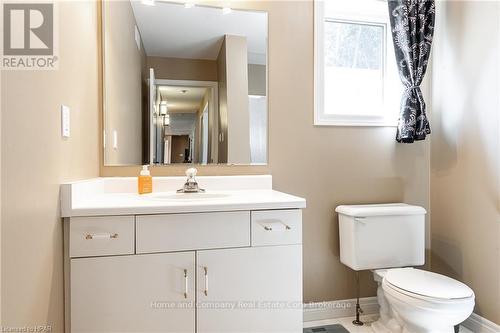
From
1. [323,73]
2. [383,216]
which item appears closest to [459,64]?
[323,73]

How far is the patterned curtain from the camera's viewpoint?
2.02 metres

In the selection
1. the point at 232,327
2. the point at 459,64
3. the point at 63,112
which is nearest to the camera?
the point at 63,112

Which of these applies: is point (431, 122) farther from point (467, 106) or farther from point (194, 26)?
point (194, 26)

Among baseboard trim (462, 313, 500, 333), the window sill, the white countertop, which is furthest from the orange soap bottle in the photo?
baseboard trim (462, 313, 500, 333)

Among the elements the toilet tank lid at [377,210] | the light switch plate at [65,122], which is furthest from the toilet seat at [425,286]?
the light switch plate at [65,122]

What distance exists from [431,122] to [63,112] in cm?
223

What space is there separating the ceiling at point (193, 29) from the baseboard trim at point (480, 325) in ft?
6.53

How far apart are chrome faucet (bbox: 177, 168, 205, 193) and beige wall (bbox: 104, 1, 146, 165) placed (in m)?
0.32

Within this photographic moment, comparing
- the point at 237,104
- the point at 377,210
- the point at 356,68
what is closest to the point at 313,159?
the point at 377,210

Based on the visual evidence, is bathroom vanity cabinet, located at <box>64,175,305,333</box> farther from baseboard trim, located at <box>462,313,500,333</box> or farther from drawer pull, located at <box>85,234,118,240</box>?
baseboard trim, located at <box>462,313,500,333</box>

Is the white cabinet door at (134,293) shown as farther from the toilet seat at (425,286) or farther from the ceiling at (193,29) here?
the ceiling at (193,29)

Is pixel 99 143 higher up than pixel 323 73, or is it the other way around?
pixel 323 73

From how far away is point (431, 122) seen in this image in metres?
2.24

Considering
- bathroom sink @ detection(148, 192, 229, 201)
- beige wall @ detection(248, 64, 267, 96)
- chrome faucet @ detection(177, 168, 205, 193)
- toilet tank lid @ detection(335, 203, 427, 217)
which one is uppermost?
beige wall @ detection(248, 64, 267, 96)
